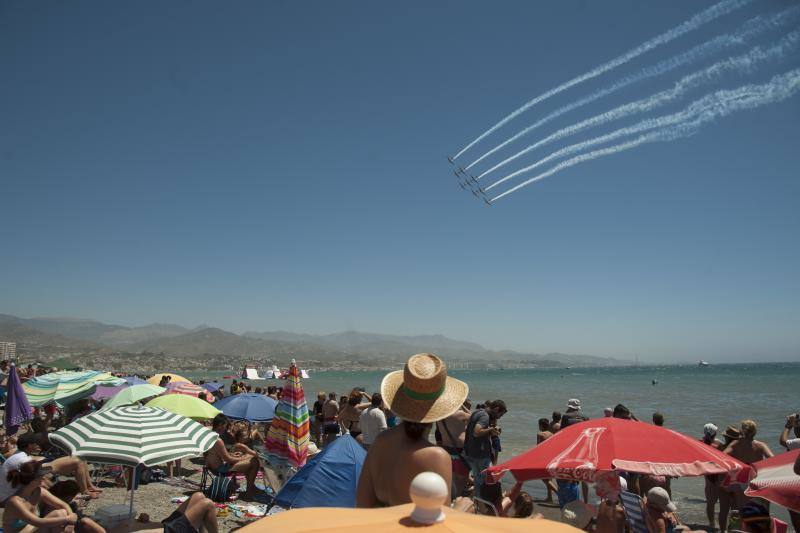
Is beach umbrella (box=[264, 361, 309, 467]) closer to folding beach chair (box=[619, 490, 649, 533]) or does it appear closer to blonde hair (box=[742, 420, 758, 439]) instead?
folding beach chair (box=[619, 490, 649, 533])

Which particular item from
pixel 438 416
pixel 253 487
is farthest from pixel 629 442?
pixel 253 487

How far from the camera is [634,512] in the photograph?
4578 millimetres

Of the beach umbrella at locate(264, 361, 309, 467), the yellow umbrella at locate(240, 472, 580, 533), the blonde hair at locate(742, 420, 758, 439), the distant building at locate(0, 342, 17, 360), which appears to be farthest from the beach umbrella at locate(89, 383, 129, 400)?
the distant building at locate(0, 342, 17, 360)

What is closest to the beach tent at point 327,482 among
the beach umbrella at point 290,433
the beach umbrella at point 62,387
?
the beach umbrella at point 290,433

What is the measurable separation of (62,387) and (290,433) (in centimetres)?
1010

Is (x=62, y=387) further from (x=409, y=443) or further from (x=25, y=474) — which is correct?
(x=409, y=443)

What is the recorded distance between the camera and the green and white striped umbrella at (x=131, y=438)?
5.65 meters

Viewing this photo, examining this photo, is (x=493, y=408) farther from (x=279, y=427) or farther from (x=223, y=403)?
(x=223, y=403)

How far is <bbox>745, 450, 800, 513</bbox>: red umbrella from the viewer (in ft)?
13.6

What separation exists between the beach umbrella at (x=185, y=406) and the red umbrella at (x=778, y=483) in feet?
28.9

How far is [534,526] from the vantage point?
2066 mm

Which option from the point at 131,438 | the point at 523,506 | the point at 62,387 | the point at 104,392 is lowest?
the point at 104,392

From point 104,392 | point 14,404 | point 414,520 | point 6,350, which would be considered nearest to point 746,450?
point 414,520

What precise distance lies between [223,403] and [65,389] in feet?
17.3
